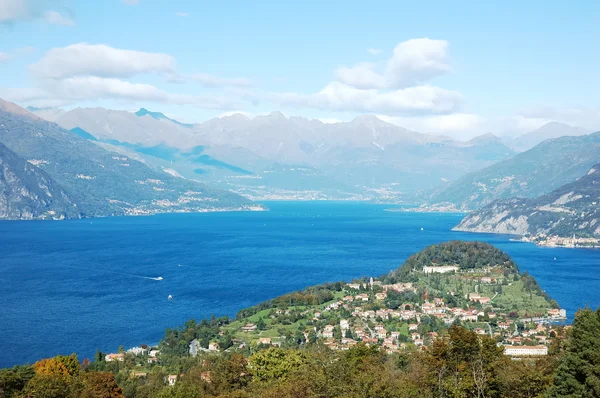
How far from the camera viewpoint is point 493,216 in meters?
175

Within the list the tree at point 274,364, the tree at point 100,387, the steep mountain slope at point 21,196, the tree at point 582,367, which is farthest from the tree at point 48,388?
the steep mountain slope at point 21,196

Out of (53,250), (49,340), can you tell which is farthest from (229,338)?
(53,250)

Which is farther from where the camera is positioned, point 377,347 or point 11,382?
point 377,347

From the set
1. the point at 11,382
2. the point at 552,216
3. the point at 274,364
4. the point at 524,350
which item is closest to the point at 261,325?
the point at 524,350

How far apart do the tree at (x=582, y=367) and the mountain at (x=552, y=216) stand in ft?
398

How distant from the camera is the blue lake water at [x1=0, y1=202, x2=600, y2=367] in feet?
189

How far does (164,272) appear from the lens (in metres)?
90.7

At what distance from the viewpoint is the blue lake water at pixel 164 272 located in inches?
2269

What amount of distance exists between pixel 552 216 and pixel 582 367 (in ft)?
473

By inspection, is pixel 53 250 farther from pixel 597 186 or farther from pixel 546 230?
pixel 597 186

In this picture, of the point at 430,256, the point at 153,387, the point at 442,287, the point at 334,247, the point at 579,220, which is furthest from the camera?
the point at 579,220

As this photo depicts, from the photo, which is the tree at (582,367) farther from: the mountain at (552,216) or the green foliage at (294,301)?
the mountain at (552,216)

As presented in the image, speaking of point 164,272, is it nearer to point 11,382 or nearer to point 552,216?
point 11,382

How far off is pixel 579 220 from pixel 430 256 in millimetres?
78466
